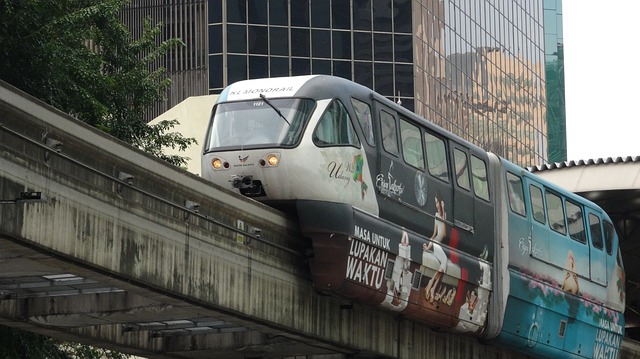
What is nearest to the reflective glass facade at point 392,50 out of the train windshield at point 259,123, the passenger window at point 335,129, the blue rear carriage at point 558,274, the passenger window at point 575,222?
the blue rear carriage at point 558,274

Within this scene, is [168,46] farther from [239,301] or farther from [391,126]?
[239,301]

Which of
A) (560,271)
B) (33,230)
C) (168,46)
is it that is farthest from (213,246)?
(168,46)

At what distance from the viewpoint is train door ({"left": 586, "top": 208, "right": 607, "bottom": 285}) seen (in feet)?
95.3

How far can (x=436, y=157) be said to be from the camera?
23.4m

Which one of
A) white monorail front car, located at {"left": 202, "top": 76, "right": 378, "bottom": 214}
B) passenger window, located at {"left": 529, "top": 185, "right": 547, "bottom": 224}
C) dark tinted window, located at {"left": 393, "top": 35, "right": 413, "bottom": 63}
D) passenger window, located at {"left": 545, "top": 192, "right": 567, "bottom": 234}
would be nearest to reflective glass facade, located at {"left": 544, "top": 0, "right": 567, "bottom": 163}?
dark tinted window, located at {"left": 393, "top": 35, "right": 413, "bottom": 63}

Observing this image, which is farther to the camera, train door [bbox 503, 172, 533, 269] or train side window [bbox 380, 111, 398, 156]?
train door [bbox 503, 172, 533, 269]

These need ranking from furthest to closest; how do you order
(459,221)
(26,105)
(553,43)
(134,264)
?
(553,43), (459,221), (134,264), (26,105)

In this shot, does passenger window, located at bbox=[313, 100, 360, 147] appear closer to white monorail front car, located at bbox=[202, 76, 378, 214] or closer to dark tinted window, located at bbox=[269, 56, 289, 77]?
white monorail front car, located at bbox=[202, 76, 378, 214]

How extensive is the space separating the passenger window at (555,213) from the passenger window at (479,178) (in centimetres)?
279

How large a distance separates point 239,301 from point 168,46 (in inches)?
579

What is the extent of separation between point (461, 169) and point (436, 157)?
826mm

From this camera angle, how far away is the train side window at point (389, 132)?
71.4 feet

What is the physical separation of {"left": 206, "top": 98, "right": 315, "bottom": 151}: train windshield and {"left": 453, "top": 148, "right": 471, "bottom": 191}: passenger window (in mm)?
3984

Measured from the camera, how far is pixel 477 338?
25.0 metres
